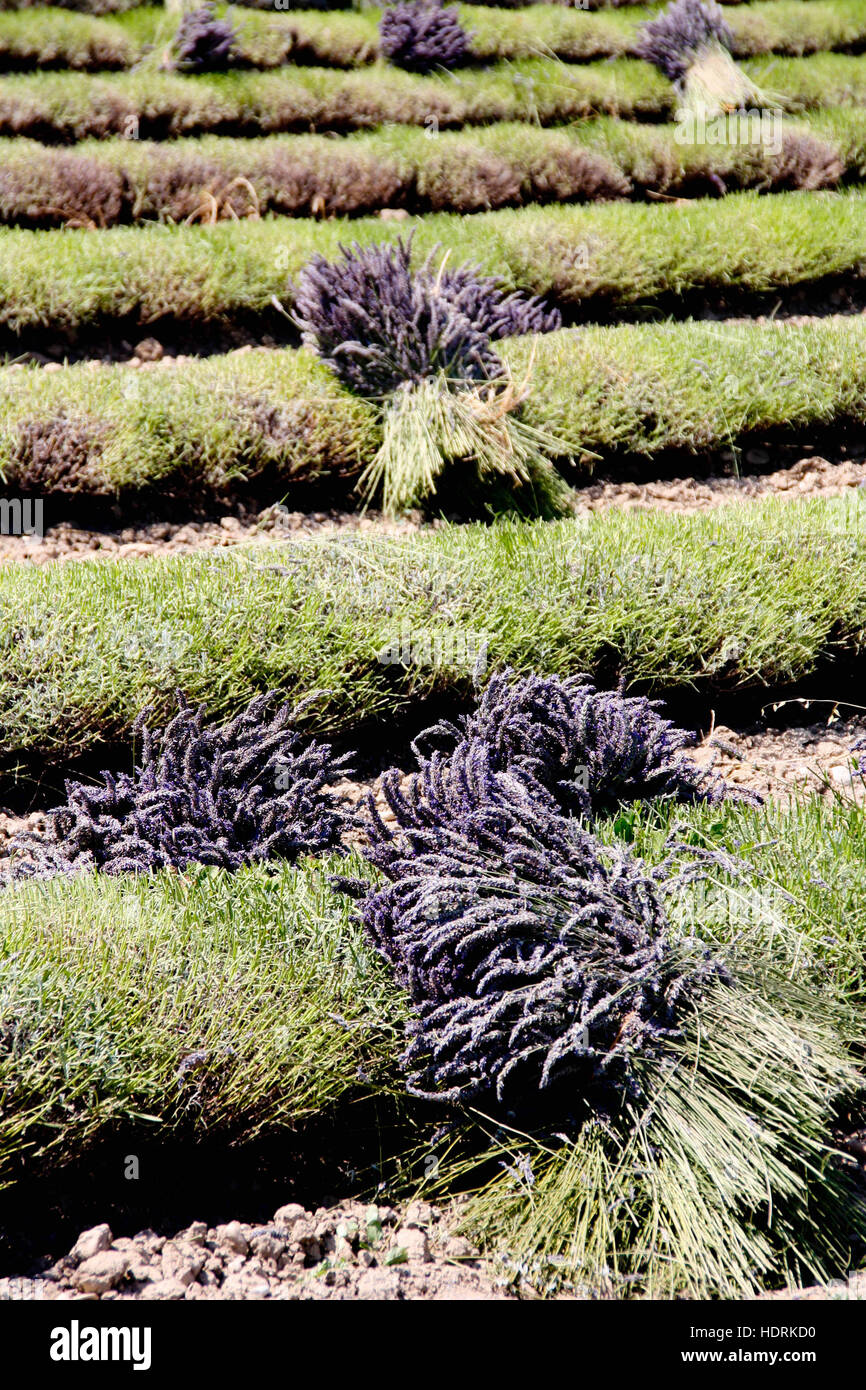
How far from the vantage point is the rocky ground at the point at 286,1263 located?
255cm

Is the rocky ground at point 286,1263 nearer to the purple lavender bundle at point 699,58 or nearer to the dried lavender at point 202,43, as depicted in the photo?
the dried lavender at point 202,43

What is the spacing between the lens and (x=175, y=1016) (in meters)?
2.92

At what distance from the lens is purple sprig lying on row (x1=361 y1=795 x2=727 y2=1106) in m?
2.90

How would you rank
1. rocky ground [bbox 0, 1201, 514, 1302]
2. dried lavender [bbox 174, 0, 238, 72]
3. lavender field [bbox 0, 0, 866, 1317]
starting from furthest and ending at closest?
dried lavender [bbox 174, 0, 238, 72] < lavender field [bbox 0, 0, 866, 1317] < rocky ground [bbox 0, 1201, 514, 1302]

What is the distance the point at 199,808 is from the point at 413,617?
130cm

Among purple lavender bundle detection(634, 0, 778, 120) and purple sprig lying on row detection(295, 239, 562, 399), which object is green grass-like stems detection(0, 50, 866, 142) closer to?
purple lavender bundle detection(634, 0, 778, 120)

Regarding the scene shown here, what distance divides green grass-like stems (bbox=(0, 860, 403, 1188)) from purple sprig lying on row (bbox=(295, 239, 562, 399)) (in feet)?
11.3

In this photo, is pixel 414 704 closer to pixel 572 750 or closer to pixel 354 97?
pixel 572 750

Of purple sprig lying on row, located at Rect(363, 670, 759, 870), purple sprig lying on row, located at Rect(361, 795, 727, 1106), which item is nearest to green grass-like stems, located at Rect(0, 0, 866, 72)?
purple sprig lying on row, located at Rect(363, 670, 759, 870)

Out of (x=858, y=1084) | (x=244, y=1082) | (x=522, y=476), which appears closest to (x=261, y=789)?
(x=244, y=1082)

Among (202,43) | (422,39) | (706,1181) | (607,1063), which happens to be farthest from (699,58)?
(706,1181)

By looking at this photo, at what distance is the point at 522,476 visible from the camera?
5.58 meters

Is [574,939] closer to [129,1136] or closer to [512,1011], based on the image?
[512,1011]

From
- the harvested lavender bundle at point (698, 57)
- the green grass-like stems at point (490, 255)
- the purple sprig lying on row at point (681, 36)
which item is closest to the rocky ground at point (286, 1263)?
the green grass-like stems at point (490, 255)
